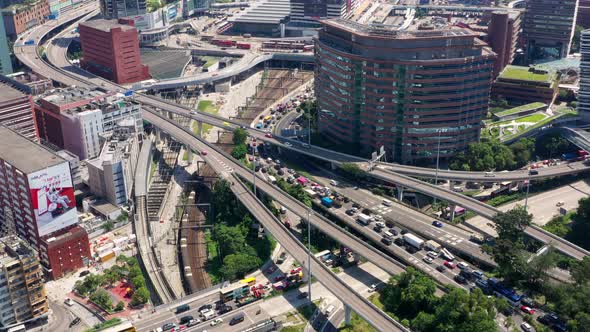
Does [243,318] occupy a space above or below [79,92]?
below

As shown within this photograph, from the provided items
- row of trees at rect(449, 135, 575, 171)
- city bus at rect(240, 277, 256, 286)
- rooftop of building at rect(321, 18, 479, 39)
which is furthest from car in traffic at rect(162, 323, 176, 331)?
rooftop of building at rect(321, 18, 479, 39)

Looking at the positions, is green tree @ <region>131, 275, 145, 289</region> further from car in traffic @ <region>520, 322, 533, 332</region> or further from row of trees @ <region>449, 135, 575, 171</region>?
row of trees @ <region>449, 135, 575, 171</region>

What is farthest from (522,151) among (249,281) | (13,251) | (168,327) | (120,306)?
(13,251)

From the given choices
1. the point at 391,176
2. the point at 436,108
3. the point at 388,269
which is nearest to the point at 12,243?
the point at 388,269

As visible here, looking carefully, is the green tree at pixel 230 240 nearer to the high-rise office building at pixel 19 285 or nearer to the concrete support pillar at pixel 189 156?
the high-rise office building at pixel 19 285

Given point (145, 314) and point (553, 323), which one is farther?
point (145, 314)

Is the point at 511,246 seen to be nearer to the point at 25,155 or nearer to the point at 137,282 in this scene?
the point at 137,282

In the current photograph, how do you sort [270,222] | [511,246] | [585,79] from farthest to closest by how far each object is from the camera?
[585,79] < [270,222] < [511,246]

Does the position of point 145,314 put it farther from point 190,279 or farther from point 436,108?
point 436,108
